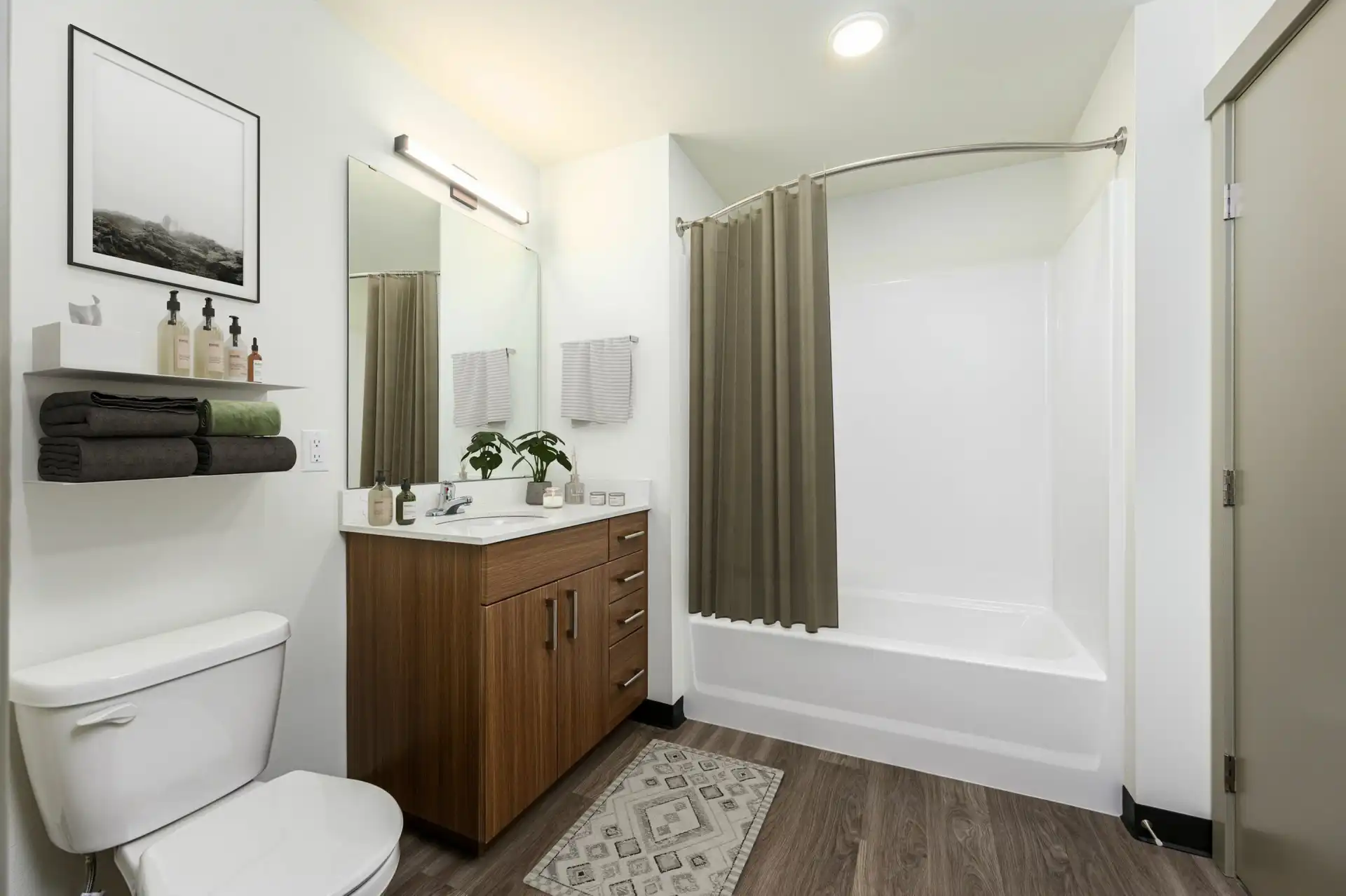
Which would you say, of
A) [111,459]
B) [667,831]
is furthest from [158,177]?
[667,831]

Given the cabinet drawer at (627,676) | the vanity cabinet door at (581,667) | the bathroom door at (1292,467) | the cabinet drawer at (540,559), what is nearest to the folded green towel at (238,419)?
the cabinet drawer at (540,559)

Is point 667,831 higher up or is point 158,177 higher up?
point 158,177

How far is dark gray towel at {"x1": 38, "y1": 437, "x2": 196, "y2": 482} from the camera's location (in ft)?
3.41

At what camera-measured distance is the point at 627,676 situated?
7.11ft

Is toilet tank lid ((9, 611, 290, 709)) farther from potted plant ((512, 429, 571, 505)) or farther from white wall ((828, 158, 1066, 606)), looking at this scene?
white wall ((828, 158, 1066, 606))

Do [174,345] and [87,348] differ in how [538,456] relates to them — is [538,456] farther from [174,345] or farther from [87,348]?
[87,348]

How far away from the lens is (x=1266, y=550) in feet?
4.49

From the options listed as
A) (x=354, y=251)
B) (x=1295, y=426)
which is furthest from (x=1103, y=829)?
(x=354, y=251)

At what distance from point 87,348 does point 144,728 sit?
75 centimetres

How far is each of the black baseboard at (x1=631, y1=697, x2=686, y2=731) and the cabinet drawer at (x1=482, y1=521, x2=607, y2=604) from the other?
743 millimetres

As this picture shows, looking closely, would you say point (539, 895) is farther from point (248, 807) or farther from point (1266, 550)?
point (1266, 550)

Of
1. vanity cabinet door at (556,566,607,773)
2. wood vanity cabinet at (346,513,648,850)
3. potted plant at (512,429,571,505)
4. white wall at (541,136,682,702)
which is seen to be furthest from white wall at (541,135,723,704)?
wood vanity cabinet at (346,513,648,850)

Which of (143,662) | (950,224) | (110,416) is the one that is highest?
(950,224)

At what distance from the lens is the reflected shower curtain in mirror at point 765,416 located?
6.96ft
